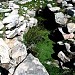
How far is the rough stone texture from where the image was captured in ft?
42.2

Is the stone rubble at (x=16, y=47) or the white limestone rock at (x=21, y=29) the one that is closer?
the stone rubble at (x=16, y=47)

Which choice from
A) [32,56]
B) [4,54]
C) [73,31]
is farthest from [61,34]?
[4,54]

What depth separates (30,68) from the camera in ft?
42.8

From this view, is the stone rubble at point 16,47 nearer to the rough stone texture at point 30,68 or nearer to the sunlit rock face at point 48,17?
the rough stone texture at point 30,68

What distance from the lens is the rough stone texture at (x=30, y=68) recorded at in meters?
12.9

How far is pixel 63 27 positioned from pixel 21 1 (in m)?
3.60

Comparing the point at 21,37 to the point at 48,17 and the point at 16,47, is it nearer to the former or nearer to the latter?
the point at 16,47

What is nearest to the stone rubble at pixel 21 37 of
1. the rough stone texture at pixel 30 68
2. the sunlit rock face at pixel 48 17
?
the rough stone texture at pixel 30 68

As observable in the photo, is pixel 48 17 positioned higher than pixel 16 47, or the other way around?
pixel 16 47

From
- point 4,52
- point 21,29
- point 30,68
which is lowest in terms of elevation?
point 30,68

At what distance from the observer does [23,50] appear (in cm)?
1379

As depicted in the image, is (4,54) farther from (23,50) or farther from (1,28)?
(1,28)

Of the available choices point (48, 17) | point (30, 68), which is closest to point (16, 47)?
point (30, 68)

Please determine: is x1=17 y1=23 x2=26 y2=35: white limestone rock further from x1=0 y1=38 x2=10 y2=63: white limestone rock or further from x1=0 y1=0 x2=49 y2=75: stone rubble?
x1=0 y1=38 x2=10 y2=63: white limestone rock
